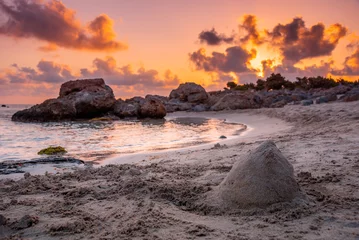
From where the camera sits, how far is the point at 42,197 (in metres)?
3.81

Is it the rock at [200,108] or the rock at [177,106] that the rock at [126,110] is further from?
the rock at [200,108]

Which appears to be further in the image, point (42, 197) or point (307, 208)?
point (42, 197)

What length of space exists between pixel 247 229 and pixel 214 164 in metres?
2.41

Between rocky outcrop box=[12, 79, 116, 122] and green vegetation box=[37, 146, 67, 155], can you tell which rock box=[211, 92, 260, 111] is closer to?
rocky outcrop box=[12, 79, 116, 122]

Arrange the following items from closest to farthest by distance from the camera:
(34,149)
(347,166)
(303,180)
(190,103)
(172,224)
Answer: (172,224) < (303,180) < (347,166) < (34,149) < (190,103)

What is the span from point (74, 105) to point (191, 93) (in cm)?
1416

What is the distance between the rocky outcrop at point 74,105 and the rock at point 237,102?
9804 millimetres

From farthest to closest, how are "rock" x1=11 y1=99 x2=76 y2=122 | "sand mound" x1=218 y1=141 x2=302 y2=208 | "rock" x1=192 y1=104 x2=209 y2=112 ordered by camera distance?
"rock" x1=192 y1=104 x2=209 y2=112, "rock" x1=11 y1=99 x2=76 y2=122, "sand mound" x1=218 y1=141 x2=302 y2=208

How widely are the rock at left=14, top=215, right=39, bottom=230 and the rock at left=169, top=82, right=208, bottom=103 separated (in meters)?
30.8

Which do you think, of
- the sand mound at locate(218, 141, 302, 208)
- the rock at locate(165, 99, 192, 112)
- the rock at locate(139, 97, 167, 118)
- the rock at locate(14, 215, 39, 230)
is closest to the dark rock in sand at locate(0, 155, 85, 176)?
the rock at locate(14, 215, 39, 230)

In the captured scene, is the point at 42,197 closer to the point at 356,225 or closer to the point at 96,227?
the point at 96,227

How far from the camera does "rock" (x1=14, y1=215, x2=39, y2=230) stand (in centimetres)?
290

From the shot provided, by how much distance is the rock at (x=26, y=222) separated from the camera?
2.90m

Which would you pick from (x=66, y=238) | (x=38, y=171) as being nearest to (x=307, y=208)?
(x=66, y=238)
